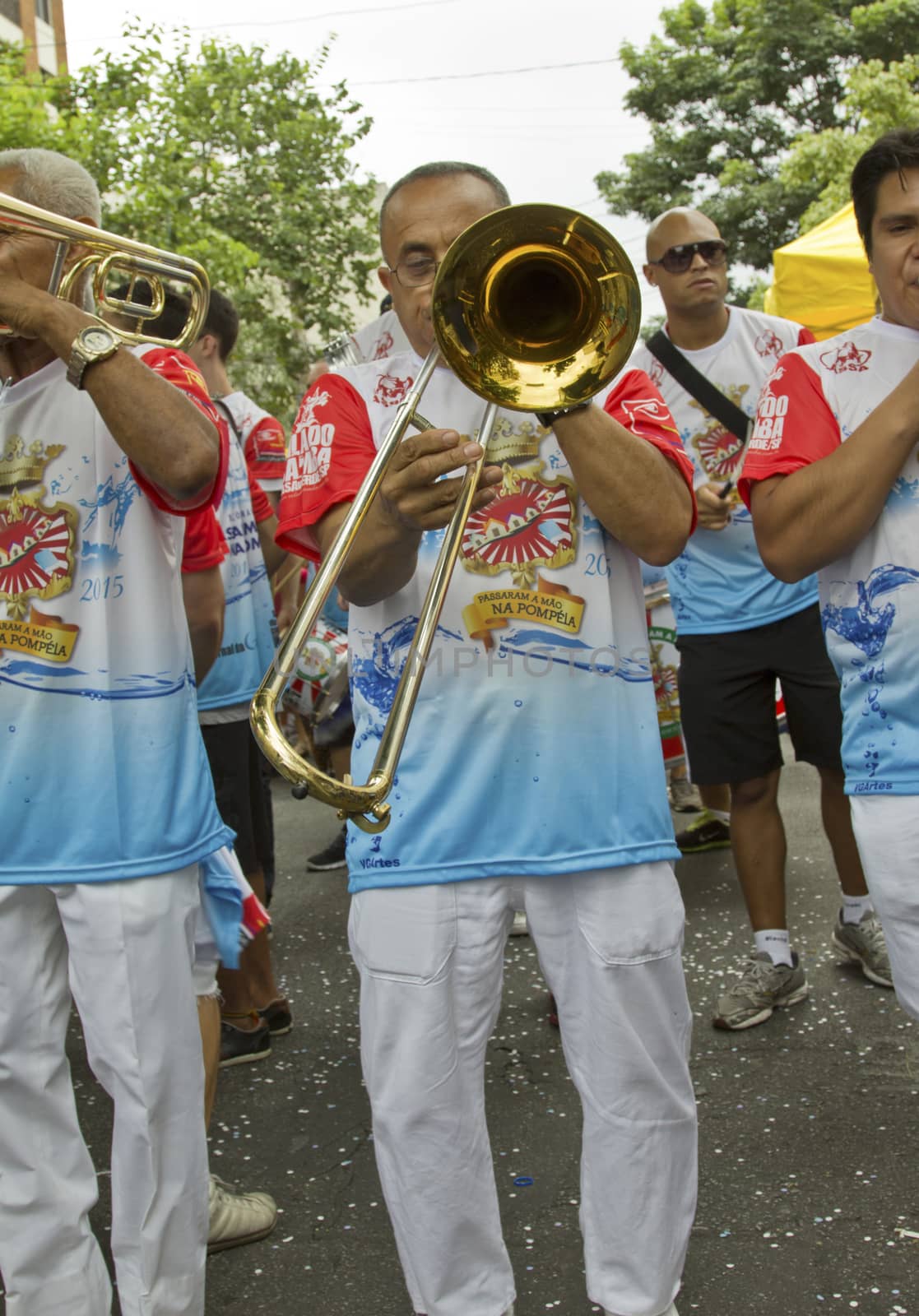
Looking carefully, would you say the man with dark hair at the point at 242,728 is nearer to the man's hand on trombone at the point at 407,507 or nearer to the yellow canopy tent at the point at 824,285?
the man's hand on trombone at the point at 407,507

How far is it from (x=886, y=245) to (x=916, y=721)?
2.80 feet

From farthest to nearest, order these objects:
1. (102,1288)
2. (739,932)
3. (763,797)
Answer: (739,932) → (763,797) → (102,1288)

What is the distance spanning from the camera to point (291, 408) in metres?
24.0

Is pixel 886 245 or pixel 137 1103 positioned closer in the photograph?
pixel 137 1103

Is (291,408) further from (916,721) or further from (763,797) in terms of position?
(916,721)

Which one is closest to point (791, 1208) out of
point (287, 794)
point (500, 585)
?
point (500, 585)

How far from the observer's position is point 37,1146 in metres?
2.40

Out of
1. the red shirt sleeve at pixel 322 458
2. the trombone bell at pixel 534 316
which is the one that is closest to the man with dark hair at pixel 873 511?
the trombone bell at pixel 534 316

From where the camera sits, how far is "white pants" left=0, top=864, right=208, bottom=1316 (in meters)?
2.37

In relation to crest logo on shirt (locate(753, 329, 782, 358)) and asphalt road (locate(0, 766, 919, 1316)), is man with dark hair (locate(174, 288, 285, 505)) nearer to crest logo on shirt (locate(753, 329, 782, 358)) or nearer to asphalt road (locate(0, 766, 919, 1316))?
crest logo on shirt (locate(753, 329, 782, 358))

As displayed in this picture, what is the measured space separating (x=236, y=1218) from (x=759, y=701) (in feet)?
7.05

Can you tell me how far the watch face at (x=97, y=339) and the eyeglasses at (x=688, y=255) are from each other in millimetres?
2612

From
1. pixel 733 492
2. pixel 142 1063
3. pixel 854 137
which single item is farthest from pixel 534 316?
pixel 854 137

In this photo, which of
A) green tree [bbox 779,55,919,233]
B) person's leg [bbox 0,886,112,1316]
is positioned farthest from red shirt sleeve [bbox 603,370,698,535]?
green tree [bbox 779,55,919,233]
